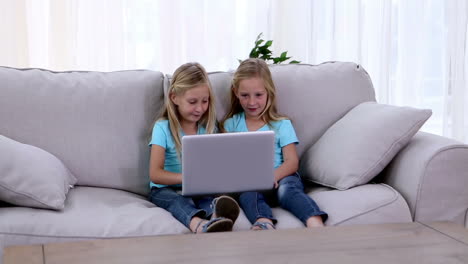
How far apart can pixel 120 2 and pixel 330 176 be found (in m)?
2.00

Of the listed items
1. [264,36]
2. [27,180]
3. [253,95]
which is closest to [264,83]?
[253,95]

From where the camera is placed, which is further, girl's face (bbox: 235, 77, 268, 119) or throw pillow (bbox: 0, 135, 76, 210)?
girl's face (bbox: 235, 77, 268, 119)

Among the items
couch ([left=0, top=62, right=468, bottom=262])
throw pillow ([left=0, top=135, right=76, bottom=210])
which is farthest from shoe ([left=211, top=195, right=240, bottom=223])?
throw pillow ([left=0, top=135, right=76, bottom=210])

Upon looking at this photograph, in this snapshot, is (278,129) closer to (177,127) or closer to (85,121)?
(177,127)

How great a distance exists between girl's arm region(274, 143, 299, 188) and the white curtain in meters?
1.55

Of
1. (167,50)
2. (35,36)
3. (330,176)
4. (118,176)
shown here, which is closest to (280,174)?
(330,176)

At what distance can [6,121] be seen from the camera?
2391 millimetres

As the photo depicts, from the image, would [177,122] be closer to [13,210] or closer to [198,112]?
[198,112]

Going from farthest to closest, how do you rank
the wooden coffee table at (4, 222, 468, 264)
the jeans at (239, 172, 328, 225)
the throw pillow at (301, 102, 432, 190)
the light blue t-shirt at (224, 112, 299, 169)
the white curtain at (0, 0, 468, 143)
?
the white curtain at (0, 0, 468, 143), the light blue t-shirt at (224, 112, 299, 169), the throw pillow at (301, 102, 432, 190), the jeans at (239, 172, 328, 225), the wooden coffee table at (4, 222, 468, 264)

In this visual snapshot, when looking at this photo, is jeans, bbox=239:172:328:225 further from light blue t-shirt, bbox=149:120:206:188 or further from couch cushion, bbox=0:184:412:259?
light blue t-shirt, bbox=149:120:206:188

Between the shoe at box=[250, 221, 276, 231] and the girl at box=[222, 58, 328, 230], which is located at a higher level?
the girl at box=[222, 58, 328, 230]

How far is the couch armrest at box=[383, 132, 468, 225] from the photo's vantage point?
2.17 m

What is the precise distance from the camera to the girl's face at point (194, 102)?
2.44 m

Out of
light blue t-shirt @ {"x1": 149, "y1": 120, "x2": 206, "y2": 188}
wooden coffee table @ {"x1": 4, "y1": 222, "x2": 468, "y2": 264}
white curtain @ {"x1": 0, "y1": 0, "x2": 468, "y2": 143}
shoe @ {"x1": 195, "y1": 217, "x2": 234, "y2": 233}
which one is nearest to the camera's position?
wooden coffee table @ {"x1": 4, "y1": 222, "x2": 468, "y2": 264}
